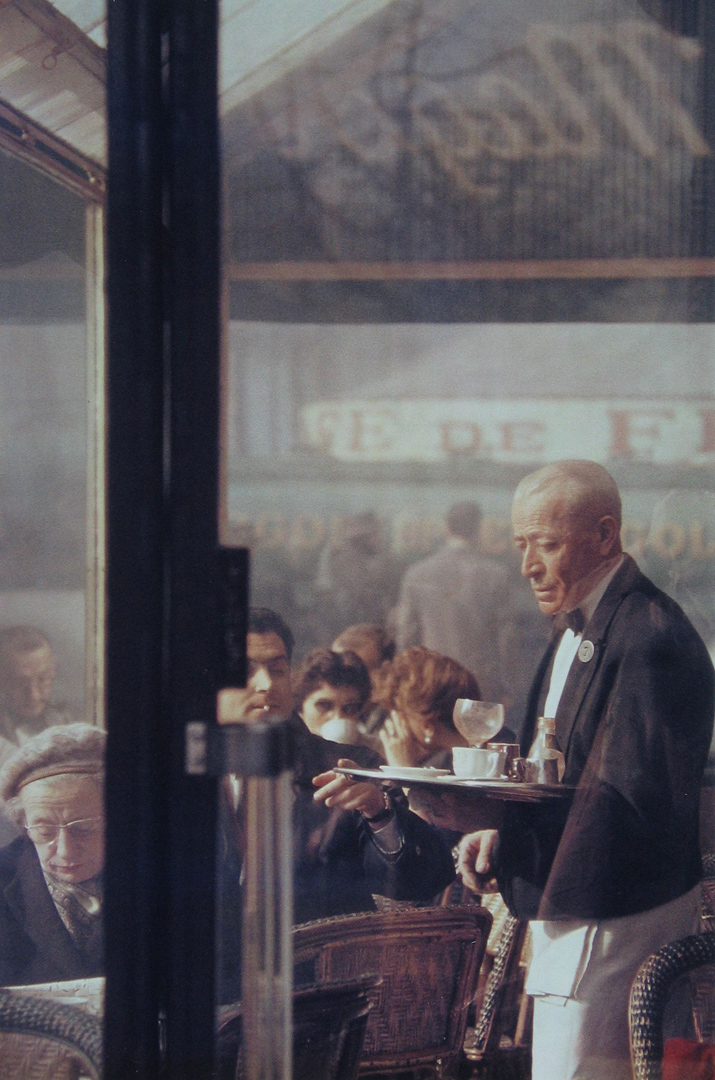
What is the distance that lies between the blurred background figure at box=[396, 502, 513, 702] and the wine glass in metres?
0.02

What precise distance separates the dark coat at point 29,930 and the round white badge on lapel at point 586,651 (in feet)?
2.54

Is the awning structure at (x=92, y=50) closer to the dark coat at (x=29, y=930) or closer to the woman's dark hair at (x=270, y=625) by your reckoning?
the woman's dark hair at (x=270, y=625)

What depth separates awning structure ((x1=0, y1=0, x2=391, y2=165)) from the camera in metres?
1.33

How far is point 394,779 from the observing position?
1.40 metres

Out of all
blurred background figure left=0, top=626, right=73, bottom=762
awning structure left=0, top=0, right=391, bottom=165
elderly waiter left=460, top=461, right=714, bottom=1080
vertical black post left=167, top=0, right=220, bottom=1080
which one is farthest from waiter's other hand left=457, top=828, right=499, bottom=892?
awning structure left=0, top=0, right=391, bottom=165

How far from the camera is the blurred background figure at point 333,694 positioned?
4.54ft

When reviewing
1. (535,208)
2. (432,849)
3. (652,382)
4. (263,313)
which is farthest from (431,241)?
(432,849)

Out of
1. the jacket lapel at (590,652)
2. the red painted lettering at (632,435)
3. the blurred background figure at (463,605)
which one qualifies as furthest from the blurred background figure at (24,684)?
the red painted lettering at (632,435)

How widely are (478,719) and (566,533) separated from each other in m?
0.28

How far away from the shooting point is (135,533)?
130cm

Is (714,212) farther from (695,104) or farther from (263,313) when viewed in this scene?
(263,313)

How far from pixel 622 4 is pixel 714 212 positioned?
1.00ft

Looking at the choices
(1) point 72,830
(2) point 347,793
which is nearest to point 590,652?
(2) point 347,793

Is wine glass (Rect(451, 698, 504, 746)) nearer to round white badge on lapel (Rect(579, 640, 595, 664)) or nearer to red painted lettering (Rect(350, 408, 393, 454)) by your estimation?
round white badge on lapel (Rect(579, 640, 595, 664))
